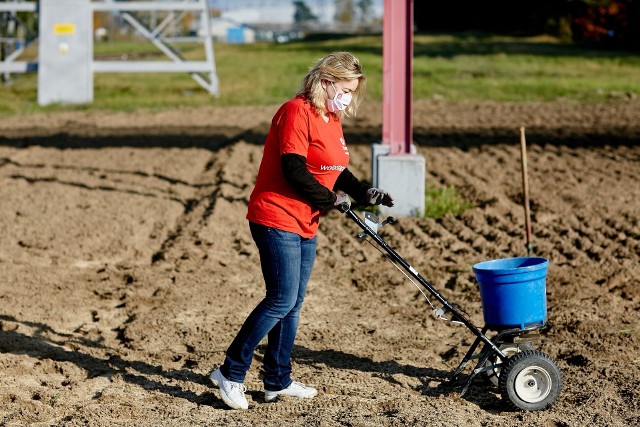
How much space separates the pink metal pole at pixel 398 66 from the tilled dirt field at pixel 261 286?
3.20ft

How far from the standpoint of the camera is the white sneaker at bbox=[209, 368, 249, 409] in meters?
5.34

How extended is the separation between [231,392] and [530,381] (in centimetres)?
160

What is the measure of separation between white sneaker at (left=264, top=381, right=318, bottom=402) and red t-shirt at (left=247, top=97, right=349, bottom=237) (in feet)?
3.06

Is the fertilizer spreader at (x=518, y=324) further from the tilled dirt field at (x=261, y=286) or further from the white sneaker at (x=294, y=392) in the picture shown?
the white sneaker at (x=294, y=392)

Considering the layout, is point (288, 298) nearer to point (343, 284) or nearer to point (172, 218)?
point (343, 284)

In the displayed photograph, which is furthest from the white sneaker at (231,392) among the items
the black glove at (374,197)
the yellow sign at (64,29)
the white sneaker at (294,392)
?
the yellow sign at (64,29)

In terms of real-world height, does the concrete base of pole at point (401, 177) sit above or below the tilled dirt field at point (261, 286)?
above

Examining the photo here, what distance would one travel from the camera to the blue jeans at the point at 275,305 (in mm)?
5133

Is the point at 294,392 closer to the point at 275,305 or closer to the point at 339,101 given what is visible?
the point at 275,305

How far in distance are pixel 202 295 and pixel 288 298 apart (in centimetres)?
274

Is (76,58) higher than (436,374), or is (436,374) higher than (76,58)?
(76,58)

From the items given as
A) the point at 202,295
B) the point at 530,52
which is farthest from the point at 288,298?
the point at 530,52

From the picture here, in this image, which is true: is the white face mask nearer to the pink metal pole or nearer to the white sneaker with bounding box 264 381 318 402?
the white sneaker with bounding box 264 381 318 402

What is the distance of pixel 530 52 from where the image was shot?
33.1m
